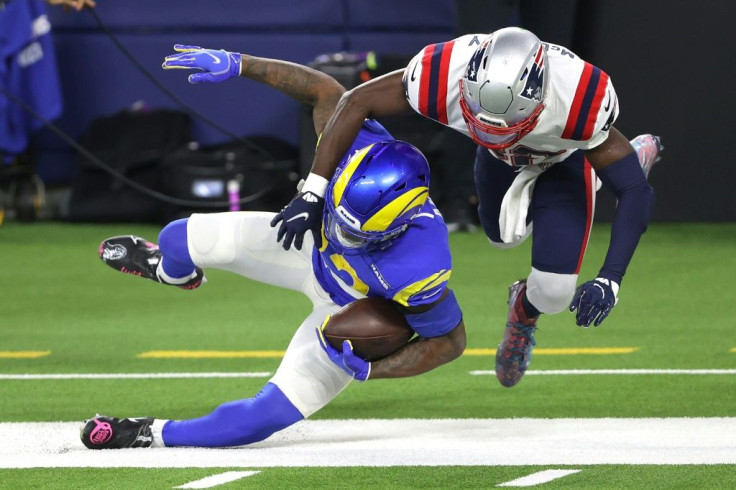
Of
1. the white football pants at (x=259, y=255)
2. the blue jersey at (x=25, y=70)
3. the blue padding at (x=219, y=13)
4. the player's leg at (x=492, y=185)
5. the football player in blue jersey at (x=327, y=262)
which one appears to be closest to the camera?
the football player in blue jersey at (x=327, y=262)

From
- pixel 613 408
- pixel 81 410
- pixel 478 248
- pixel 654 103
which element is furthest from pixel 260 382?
pixel 654 103

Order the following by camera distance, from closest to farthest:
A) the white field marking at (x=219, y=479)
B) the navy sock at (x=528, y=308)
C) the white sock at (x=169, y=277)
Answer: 1. the white field marking at (x=219, y=479)
2. the white sock at (x=169, y=277)
3. the navy sock at (x=528, y=308)

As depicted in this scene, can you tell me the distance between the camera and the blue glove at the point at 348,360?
3.58 meters

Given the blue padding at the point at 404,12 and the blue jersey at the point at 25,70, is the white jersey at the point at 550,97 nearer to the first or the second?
the blue jersey at the point at 25,70

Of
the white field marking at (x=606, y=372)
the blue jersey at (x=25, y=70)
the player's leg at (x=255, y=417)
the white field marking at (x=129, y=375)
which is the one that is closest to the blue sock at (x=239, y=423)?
the player's leg at (x=255, y=417)

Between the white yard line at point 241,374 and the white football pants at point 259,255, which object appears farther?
the white yard line at point 241,374

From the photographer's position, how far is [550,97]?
388cm

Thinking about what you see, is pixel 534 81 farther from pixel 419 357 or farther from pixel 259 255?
pixel 259 255

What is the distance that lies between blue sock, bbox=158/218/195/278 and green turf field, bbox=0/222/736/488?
0.50m

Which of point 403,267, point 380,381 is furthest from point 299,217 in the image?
point 380,381

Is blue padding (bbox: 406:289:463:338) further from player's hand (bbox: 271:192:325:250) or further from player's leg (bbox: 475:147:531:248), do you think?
player's leg (bbox: 475:147:531:248)

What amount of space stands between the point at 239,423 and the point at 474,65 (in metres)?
1.23

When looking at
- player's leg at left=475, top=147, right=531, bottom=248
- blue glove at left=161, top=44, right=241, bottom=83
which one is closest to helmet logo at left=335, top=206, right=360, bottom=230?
blue glove at left=161, top=44, right=241, bottom=83

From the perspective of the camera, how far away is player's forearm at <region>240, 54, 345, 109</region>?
14.0ft
